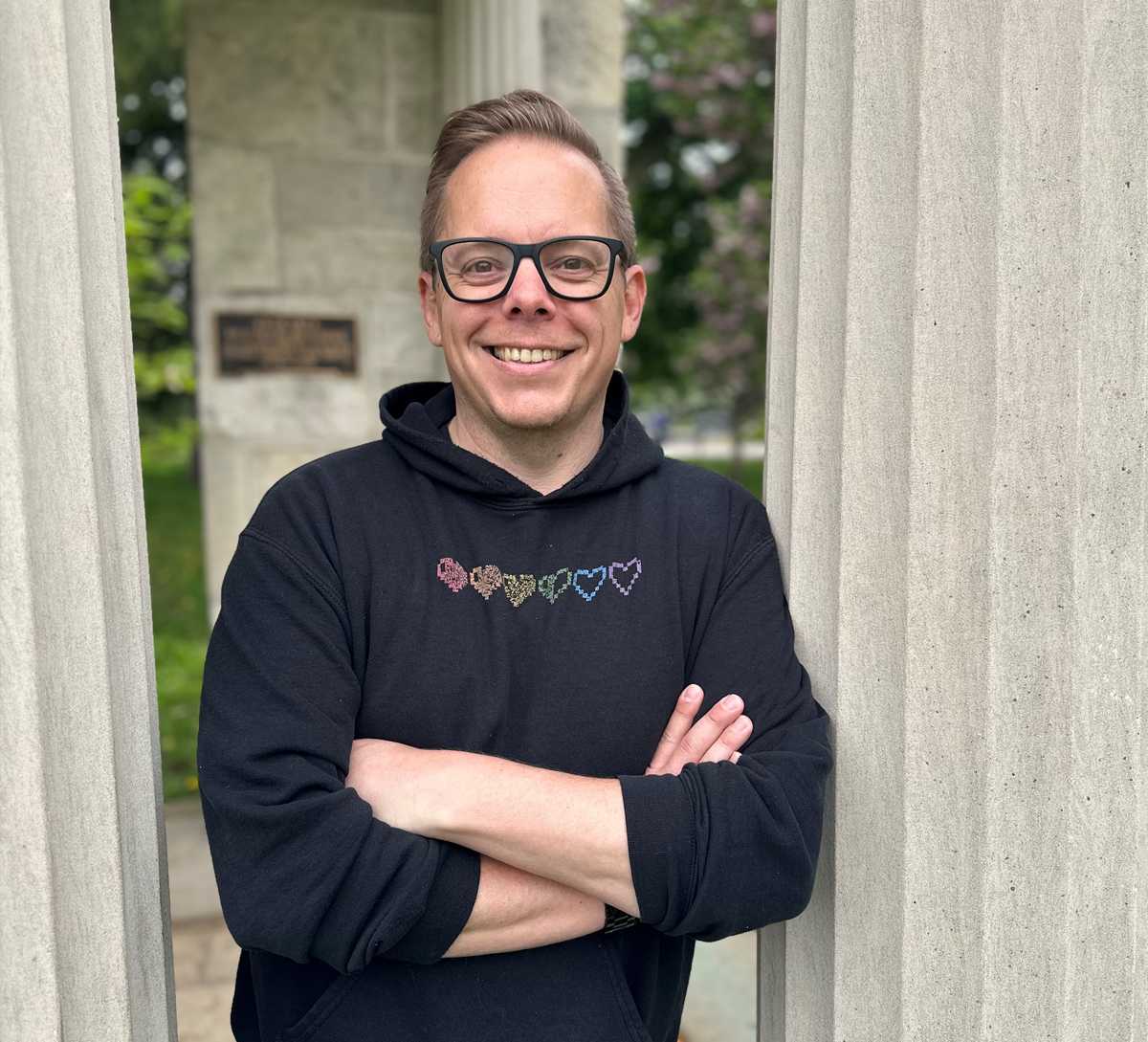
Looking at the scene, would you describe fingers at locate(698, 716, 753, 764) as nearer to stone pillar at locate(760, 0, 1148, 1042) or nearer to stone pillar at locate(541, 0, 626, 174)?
stone pillar at locate(760, 0, 1148, 1042)

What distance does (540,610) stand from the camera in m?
1.72

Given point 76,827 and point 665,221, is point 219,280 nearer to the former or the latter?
point 76,827

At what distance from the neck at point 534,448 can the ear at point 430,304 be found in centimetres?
11

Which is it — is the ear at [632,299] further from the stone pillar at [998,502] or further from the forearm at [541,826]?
the forearm at [541,826]

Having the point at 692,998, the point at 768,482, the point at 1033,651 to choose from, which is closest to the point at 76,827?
the point at 768,482


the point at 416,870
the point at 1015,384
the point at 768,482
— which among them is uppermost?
the point at 1015,384

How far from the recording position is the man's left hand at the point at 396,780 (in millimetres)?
1546

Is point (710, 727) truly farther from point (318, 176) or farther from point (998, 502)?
point (318, 176)

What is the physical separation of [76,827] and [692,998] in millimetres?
2794

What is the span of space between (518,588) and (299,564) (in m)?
0.31

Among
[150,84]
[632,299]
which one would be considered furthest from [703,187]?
[632,299]

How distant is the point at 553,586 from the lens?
1.73 metres

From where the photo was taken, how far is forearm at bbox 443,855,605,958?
5.19 ft

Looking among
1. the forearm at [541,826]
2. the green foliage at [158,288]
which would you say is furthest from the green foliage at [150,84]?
the forearm at [541,826]
